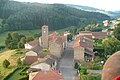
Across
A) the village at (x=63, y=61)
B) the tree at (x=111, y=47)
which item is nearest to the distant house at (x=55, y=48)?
the village at (x=63, y=61)

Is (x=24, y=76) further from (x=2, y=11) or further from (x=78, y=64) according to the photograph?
(x=2, y=11)

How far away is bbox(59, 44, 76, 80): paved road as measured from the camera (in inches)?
1444

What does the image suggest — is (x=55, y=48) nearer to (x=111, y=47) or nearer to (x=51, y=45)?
(x=51, y=45)

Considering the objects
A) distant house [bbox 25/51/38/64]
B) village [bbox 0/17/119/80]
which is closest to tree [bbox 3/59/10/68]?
village [bbox 0/17/119/80]

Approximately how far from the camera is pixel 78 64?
41.3m

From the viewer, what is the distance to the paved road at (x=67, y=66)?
36.7 metres

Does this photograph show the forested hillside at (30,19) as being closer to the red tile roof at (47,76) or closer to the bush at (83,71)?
the bush at (83,71)

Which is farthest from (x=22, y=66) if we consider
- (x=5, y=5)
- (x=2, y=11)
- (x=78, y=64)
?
(x=5, y=5)

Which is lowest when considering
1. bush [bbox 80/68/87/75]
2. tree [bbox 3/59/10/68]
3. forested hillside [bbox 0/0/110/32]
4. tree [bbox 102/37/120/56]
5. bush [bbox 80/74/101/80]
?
forested hillside [bbox 0/0/110/32]

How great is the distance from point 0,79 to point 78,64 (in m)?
10.6

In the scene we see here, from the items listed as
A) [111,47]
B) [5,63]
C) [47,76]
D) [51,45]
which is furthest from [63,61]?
[47,76]

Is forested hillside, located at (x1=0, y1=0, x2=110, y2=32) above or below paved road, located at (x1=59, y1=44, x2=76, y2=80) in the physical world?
below

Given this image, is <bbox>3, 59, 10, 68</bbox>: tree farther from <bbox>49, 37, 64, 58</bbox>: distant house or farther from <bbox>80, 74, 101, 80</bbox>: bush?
<bbox>80, 74, 101, 80</bbox>: bush

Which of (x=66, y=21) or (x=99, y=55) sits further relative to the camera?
(x=66, y=21)
